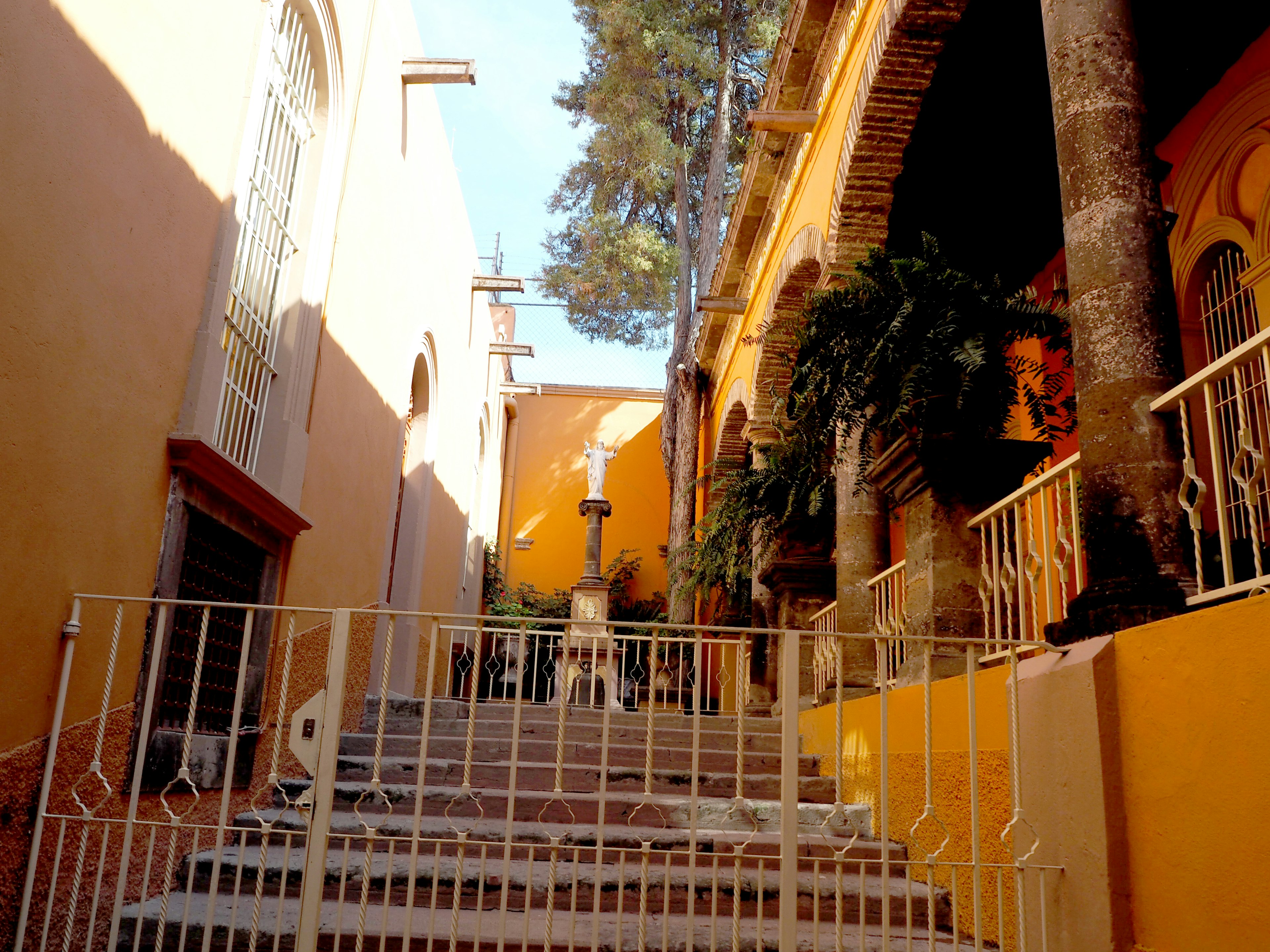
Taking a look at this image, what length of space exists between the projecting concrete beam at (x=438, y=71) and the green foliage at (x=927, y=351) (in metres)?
4.74

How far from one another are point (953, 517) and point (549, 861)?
2624mm

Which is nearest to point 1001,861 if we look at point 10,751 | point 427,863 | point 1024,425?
point 427,863

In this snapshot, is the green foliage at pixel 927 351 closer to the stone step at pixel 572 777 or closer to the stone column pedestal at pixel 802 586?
the stone step at pixel 572 777

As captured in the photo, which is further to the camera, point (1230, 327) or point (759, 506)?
point (759, 506)

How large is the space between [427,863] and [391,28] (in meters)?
6.52

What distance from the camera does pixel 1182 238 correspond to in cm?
731

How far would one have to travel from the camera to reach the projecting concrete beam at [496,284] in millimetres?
12820

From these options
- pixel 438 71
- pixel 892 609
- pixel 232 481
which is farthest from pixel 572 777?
pixel 438 71

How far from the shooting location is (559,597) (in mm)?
16469

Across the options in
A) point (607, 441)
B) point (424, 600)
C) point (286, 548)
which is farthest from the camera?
point (607, 441)

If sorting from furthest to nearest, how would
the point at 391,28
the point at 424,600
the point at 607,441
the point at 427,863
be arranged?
the point at 607,441, the point at 424,600, the point at 391,28, the point at 427,863

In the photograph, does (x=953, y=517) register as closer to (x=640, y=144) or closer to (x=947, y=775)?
(x=947, y=775)

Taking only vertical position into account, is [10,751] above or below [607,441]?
below

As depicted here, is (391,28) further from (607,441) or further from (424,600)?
(607,441)
